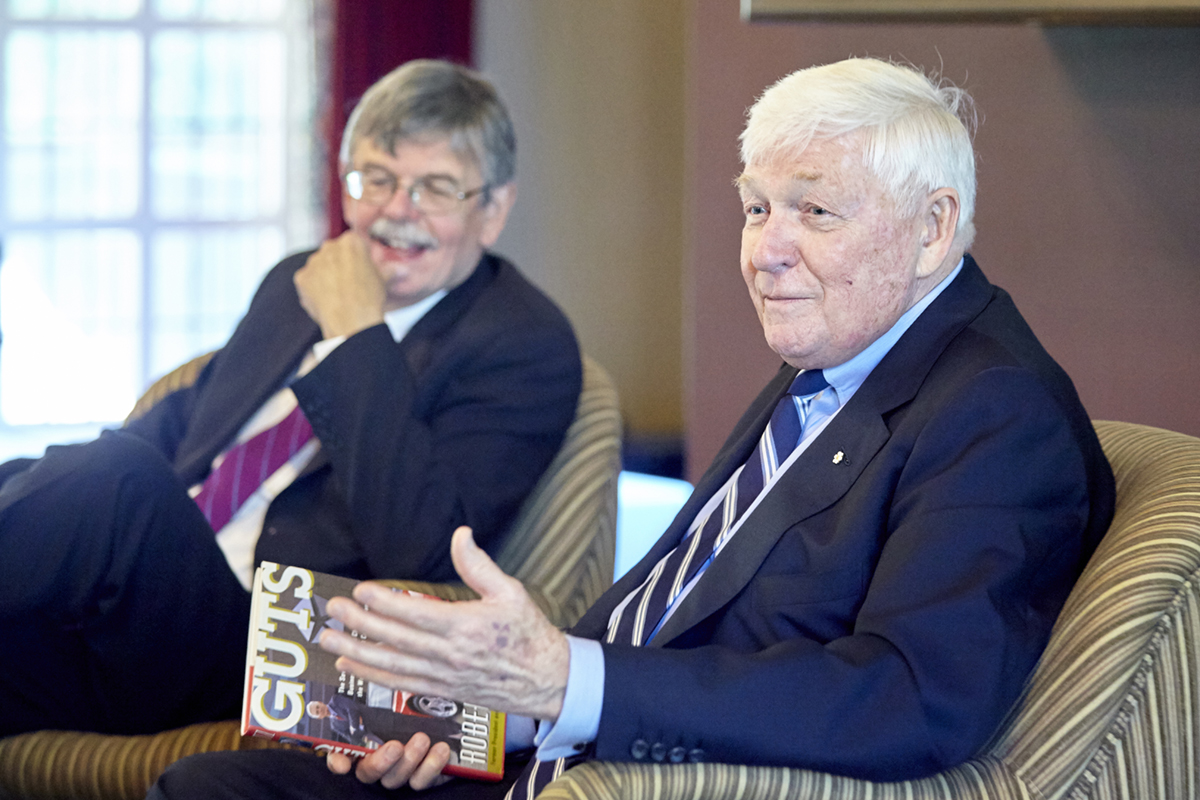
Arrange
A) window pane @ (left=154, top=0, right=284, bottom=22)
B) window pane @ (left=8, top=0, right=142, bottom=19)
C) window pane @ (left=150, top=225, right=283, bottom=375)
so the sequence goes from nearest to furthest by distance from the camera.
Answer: window pane @ (left=8, top=0, right=142, bottom=19)
window pane @ (left=154, top=0, right=284, bottom=22)
window pane @ (left=150, top=225, right=283, bottom=375)

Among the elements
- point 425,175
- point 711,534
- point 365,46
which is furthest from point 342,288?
point 365,46

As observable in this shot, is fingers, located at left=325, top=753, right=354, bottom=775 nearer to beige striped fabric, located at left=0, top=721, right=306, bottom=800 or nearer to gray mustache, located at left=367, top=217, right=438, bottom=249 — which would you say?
beige striped fabric, located at left=0, top=721, right=306, bottom=800

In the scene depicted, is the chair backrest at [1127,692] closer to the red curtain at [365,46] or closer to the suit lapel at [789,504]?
the suit lapel at [789,504]

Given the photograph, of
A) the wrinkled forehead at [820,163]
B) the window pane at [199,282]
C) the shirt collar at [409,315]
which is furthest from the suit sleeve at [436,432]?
the window pane at [199,282]

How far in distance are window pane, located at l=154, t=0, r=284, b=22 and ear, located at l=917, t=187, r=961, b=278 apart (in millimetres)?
4828

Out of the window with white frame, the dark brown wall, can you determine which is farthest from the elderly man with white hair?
the window with white frame

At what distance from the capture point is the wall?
→ 483 cm

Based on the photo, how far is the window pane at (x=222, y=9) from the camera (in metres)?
5.38

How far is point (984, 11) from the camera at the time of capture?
1.83 m

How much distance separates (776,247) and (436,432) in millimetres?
789

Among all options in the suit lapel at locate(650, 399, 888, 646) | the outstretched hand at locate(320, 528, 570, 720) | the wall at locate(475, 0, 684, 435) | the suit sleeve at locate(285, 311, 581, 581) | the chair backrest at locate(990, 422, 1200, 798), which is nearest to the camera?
the outstretched hand at locate(320, 528, 570, 720)

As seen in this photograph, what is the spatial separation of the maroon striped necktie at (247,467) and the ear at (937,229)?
118 centimetres

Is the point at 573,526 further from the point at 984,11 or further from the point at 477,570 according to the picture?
the point at 984,11

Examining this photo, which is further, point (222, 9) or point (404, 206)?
point (222, 9)
